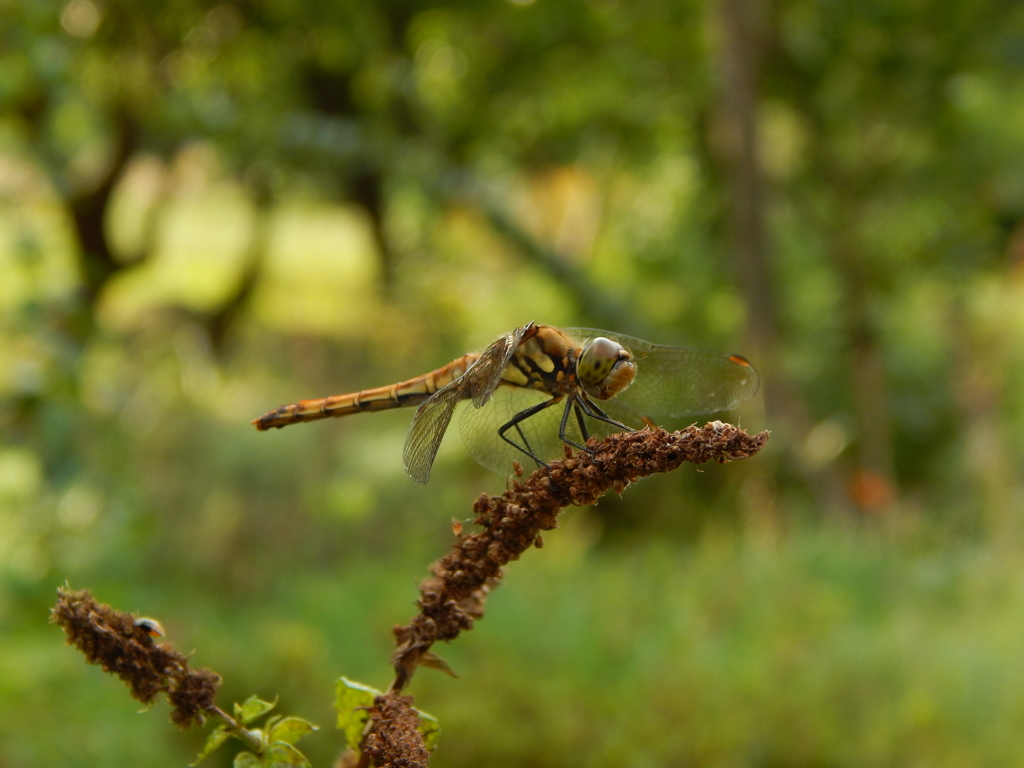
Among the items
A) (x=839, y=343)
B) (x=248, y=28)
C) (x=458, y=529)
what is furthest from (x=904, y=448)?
(x=458, y=529)

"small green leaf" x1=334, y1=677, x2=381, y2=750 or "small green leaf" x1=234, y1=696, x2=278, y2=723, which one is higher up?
"small green leaf" x1=334, y1=677, x2=381, y2=750

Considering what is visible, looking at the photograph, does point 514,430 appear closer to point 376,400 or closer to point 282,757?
point 376,400

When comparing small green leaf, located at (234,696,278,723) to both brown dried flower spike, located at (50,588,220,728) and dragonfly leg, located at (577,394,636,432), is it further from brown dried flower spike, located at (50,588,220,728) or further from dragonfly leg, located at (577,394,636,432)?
dragonfly leg, located at (577,394,636,432)

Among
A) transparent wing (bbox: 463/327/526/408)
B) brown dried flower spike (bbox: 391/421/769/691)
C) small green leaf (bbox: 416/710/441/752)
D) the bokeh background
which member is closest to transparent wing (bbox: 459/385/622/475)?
transparent wing (bbox: 463/327/526/408)

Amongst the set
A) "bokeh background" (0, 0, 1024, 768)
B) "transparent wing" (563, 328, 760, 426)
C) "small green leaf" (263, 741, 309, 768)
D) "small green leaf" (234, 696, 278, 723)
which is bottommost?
"small green leaf" (263, 741, 309, 768)

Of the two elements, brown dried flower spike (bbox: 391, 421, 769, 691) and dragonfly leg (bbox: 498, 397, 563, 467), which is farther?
dragonfly leg (bbox: 498, 397, 563, 467)

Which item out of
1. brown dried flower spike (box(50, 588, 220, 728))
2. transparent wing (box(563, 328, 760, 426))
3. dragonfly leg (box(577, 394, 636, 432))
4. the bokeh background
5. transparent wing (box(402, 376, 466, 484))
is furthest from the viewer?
the bokeh background

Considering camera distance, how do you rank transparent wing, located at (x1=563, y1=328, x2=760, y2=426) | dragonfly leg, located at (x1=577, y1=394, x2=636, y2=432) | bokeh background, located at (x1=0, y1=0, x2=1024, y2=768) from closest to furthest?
dragonfly leg, located at (x1=577, y1=394, x2=636, y2=432)
transparent wing, located at (x1=563, y1=328, x2=760, y2=426)
bokeh background, located at (x1=0, y1=0, x2=1024, y2=768)

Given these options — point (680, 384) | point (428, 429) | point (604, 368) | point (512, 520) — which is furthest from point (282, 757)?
point (680, 384)

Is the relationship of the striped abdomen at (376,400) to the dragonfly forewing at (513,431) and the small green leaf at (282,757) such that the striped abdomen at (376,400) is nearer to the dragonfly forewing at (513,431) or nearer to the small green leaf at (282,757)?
the dragonfly forewing at (513,431)
